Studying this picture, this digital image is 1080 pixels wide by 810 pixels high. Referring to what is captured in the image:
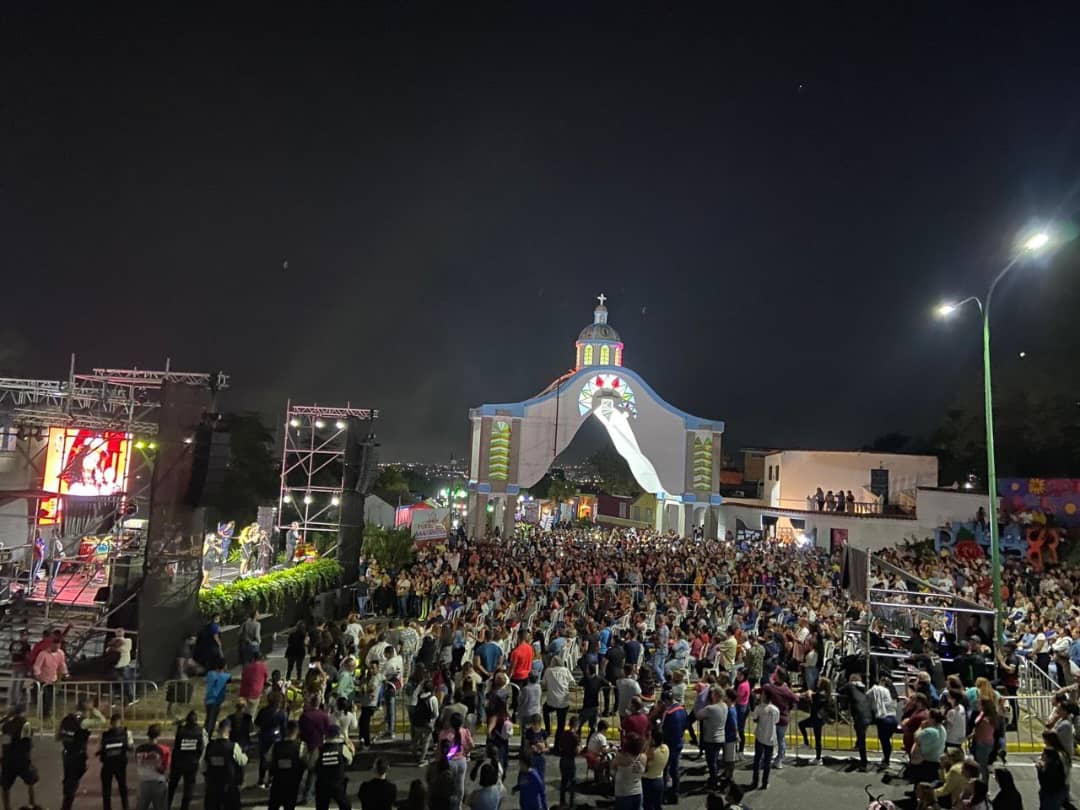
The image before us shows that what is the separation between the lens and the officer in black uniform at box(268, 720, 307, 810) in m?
6.71

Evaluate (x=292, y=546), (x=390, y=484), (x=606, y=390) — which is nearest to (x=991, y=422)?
(x=292, y=546)

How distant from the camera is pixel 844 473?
38000 mm

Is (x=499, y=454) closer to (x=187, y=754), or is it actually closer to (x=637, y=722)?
(x=637, y=722)

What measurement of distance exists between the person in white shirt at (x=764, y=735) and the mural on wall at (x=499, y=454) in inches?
954

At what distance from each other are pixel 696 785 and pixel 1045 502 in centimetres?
2166

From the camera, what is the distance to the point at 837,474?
125 feet

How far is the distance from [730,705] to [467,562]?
46.3 feet

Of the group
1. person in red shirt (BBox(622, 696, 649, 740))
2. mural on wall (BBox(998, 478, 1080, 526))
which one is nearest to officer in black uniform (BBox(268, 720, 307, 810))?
person in red shirt (BBox(622, 696, 649, 740))

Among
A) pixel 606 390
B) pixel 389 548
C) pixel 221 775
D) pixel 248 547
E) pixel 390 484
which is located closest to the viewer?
pixel 221 775

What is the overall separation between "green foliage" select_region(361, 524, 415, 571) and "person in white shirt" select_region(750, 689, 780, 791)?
16.7m

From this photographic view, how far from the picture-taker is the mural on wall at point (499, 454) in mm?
32250

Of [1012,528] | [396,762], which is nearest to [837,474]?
[1012,528]

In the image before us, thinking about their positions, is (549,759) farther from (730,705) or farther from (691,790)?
(730,705)

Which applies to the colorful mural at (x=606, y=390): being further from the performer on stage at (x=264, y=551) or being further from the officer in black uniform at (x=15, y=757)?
the officer in black uniform at (x=15, y=757)
